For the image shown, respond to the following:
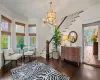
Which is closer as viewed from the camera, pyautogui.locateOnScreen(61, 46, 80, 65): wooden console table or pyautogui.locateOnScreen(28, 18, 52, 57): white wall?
pyautogui.locateOnScreen(61, 46, 80, 65): wooden console table

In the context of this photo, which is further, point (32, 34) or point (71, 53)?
point (32, 34)

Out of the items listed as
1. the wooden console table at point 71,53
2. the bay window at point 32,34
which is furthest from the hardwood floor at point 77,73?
the bay window at point 32,34

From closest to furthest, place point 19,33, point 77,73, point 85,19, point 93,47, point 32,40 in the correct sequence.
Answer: point 77,73
point 85,19
point 19,33
point 32,40
point 93,47

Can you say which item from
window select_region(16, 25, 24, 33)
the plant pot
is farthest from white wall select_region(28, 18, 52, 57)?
the plant pot

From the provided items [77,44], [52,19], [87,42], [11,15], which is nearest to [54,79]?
[52,19]

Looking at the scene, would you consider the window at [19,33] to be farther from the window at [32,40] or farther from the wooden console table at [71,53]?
the wooden console table at [71,53]

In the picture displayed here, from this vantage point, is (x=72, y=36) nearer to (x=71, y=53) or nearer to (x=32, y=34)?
(x=71, y=53)

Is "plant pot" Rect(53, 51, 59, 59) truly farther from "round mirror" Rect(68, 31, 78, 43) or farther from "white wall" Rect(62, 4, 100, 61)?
"white wall" Rect(62, 4, 100, 61)

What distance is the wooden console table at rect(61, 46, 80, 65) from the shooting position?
551 centimetres

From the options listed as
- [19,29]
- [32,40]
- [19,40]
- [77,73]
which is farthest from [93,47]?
[19,29]

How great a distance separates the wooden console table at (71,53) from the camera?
5.51 metres

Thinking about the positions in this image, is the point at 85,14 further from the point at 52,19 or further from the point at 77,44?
the point at 52,19

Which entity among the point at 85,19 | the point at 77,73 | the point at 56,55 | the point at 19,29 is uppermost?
the point at 85,19

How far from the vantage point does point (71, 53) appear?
5.82m
